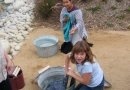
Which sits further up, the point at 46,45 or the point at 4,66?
the point at 4,66

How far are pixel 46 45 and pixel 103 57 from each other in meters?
0.99

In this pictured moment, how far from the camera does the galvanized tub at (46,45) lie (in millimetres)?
6180

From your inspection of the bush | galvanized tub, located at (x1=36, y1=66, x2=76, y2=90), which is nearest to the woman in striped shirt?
galvanized tub, located at (x1=36, y1=66, x2=76, y2=90)

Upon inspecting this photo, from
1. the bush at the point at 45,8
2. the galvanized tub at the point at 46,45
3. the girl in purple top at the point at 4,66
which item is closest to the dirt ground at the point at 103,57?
the galvanized tub at the point at 46,45

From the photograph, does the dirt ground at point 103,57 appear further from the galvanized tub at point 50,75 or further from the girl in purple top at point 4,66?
the girl in purple top at point 4,66

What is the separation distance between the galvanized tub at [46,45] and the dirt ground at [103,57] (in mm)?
84

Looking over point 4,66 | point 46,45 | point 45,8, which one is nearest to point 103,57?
point 46,45

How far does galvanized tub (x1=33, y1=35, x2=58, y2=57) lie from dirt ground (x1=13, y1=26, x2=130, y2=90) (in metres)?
0.08

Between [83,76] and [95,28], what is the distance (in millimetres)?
2846

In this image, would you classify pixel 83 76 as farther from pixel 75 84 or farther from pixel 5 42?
pixel 5 42

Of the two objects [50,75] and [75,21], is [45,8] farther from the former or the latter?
[50,75]

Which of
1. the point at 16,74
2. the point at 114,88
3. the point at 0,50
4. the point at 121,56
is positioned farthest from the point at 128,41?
the point at 0,50

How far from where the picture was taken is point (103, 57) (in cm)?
609

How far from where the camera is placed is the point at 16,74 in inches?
201
